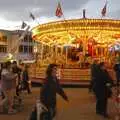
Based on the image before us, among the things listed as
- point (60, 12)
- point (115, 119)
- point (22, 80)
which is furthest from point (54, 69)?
point (60, 12)

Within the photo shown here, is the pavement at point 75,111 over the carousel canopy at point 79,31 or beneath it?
beneath

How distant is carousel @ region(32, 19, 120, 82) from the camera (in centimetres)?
2812

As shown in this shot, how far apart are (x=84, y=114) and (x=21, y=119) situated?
2.16 m

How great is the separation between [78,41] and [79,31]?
12.3 ft

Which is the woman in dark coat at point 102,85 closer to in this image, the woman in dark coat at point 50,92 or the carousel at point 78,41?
the woman in dark coat at point 50,92

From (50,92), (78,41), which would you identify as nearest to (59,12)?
(78,41)

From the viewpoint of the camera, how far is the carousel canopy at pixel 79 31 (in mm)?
27875

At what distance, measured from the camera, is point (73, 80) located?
2798cm

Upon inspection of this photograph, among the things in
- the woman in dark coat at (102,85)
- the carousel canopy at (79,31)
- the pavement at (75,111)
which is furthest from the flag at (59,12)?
the woman in dark coat at (102,85)

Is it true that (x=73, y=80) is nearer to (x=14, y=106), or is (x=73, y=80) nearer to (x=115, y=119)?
(x=14, y=106)

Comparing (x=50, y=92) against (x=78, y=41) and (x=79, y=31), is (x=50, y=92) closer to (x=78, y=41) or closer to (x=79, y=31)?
(x=79, y=31)

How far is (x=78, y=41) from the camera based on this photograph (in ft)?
109

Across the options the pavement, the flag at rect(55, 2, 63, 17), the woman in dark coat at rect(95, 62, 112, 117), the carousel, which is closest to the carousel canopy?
the carousel

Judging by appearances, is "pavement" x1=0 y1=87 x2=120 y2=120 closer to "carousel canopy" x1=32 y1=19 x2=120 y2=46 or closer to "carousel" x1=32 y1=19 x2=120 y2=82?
"carousel canopy" x1=32 y1=19 x2=120 y2=46
